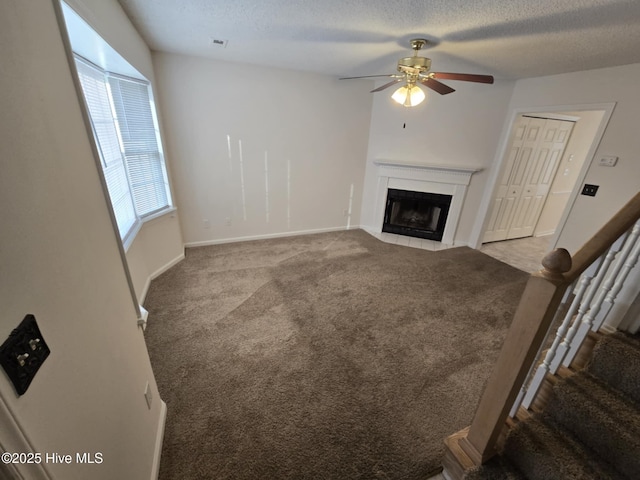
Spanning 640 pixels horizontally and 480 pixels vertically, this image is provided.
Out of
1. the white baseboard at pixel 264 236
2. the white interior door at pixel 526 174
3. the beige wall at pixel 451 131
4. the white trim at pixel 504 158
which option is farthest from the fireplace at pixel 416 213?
the white interior door at pixel 526 174

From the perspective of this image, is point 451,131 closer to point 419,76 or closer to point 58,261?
point 419,76

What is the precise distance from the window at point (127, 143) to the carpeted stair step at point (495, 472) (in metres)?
2.73

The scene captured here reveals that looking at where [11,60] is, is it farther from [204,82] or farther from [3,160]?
[204,82]

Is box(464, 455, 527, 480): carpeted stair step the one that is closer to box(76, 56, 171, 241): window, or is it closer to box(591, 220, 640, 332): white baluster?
box(591, 220, 640, 332): white baluster

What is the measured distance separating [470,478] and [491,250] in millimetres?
4022

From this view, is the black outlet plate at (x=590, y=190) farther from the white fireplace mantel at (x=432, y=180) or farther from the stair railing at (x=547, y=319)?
the stair railing at (x=547, y=319)

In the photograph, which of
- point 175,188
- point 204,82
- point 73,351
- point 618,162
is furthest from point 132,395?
point 618,162

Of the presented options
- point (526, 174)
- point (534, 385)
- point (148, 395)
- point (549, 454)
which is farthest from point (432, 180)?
point (148, 395)

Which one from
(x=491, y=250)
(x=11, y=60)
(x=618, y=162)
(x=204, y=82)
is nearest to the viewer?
(x=11, y=60)

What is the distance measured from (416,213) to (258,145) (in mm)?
3052

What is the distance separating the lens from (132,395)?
3.95 feet

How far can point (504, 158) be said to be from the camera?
3947mm

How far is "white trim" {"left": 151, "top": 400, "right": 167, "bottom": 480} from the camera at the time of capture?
1.35 meters

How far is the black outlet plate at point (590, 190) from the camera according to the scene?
9.64 ft
